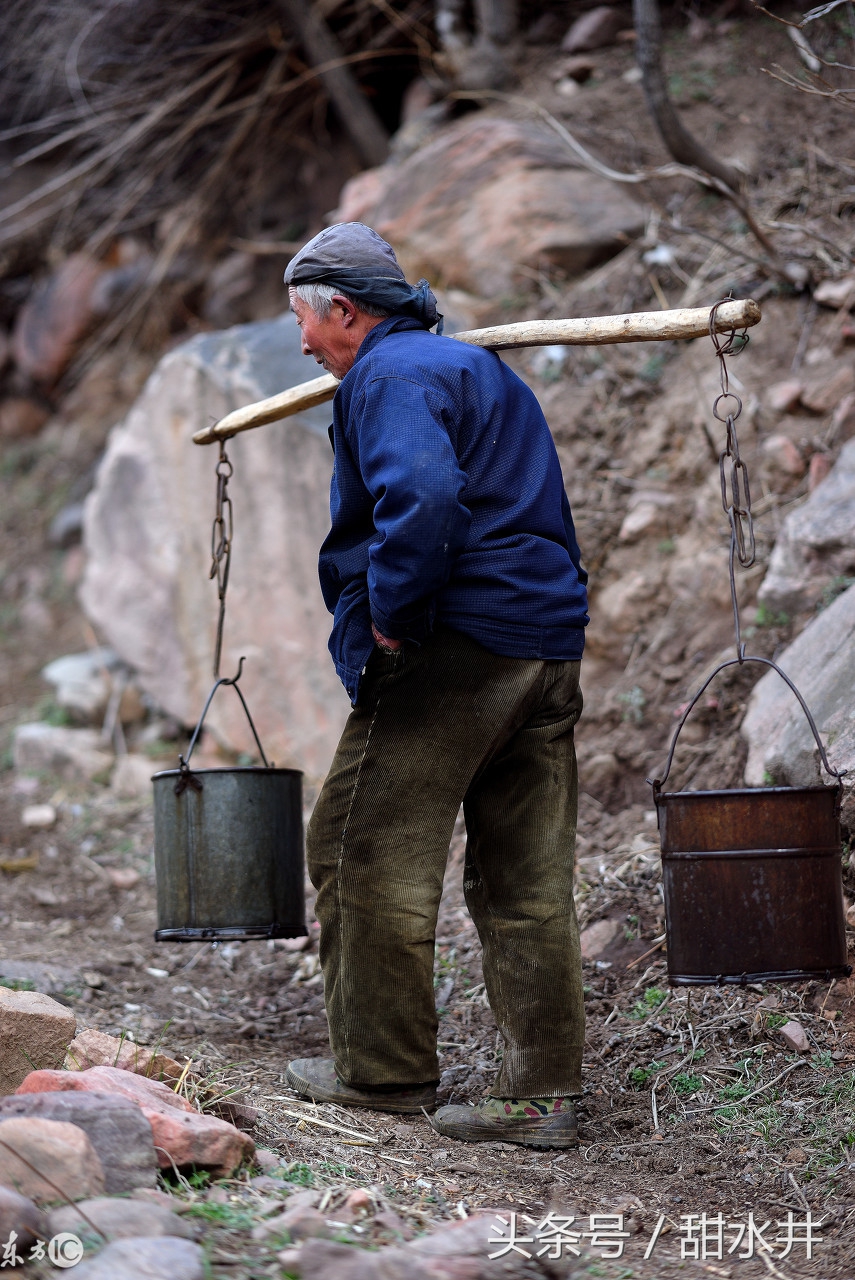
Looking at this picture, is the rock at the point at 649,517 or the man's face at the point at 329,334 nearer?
the man's face at the point at 329,334

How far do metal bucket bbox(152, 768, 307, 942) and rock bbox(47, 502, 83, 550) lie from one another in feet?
17.6

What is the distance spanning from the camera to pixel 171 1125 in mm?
2008

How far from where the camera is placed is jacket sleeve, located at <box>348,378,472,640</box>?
2338 millimetres

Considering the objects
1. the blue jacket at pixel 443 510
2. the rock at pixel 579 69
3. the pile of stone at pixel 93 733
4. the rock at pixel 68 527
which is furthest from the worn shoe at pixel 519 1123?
the rock at pixel 68 527

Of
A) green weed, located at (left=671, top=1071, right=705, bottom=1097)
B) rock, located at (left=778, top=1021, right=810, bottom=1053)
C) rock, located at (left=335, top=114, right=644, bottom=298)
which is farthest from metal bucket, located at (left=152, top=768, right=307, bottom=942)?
rock, located at (left=335, top=114, right=644, bottom=298)

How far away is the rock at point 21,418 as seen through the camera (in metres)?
9.02

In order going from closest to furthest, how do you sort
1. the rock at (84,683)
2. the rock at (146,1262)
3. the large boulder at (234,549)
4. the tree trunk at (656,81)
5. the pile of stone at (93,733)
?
the rock at (146,1262) < the tree trunk at (656,81) < the large boulder at (234,549) < the pile of stone at (93,733) < the rock at (84,683)

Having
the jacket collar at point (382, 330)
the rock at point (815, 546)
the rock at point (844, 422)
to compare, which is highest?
the jacket collar at point (382, 330)

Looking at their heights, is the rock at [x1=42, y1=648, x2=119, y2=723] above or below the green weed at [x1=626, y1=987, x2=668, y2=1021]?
above

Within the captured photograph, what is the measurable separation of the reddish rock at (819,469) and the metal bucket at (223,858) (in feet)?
7.63

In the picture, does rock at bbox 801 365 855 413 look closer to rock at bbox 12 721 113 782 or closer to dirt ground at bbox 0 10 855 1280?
dirt ground at bbox 0 10 855 1280

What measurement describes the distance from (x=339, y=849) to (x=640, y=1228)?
3.33ft

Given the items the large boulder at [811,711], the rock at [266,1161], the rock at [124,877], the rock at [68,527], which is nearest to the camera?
the rock at [266,1161]

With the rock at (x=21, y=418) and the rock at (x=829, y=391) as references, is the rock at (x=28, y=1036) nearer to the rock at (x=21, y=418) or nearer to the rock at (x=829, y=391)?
the rock at (x=829, y=391)
